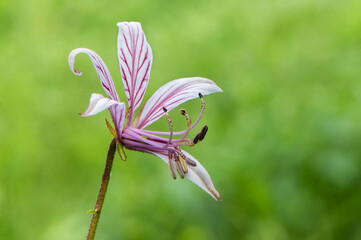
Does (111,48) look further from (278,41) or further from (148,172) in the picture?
(148,172)

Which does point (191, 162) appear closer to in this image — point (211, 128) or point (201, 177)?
point (201, 177)

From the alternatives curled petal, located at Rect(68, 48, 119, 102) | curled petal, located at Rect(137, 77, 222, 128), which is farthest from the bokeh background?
curled petal, located at Rect(68, 48, 119, 102)

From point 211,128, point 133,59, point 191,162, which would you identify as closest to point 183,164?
point 191,162

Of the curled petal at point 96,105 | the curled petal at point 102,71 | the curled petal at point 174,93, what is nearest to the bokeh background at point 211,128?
the curled petal at point 174,93

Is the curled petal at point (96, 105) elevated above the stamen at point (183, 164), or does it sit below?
below

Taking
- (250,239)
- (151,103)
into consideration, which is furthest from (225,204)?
(151,103)

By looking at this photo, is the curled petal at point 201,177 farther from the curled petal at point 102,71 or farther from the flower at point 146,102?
the curled petal at point 102,71

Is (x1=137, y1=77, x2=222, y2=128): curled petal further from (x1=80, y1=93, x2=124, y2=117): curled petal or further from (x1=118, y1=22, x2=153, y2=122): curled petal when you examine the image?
(x1=80, y1=93, x2=124, y2=117): curled petal
